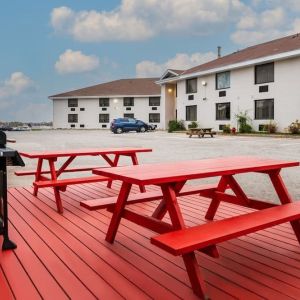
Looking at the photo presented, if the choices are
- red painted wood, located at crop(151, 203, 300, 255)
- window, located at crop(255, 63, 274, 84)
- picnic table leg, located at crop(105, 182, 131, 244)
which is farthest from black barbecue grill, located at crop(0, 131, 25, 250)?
window, located at crop(255, 63, 274, 84)

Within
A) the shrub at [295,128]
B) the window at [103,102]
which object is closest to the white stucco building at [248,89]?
the shrub at [295,128]

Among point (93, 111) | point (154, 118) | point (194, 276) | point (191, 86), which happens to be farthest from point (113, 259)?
point (93, 111)

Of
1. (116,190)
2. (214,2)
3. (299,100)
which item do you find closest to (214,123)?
(299,100)

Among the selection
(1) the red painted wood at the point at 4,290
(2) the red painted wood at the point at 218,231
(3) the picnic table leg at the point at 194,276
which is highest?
(2) the red painted wood at the point at 218,231

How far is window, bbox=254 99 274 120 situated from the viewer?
29.6 m

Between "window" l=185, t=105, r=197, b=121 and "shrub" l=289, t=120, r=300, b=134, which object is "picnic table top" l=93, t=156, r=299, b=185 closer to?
"shrub" l=289, t=120, r=300, b=134

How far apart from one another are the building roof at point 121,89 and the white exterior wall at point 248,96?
13.9 meters

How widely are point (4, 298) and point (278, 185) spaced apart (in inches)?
116

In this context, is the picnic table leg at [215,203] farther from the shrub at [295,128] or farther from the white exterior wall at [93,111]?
the white exterior wall at [93,111]

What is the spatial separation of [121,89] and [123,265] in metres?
52.2

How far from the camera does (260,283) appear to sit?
3182mm

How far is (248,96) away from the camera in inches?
1245

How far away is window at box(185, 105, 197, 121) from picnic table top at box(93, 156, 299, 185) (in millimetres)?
33440

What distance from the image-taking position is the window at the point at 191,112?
124ft
